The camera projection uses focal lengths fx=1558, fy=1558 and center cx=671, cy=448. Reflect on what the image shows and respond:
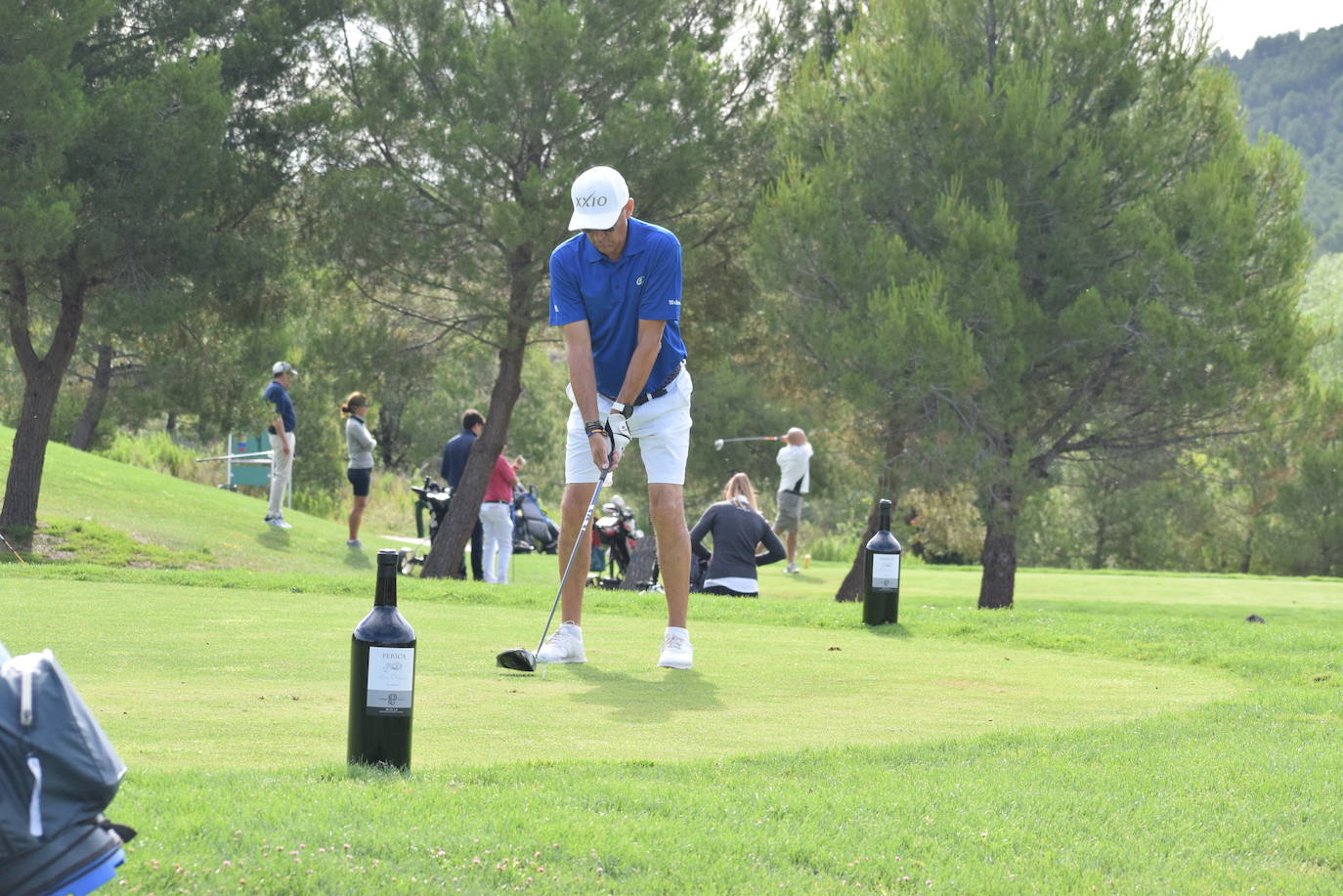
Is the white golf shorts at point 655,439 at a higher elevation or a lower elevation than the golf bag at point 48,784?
higher

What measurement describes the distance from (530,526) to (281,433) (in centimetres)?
783

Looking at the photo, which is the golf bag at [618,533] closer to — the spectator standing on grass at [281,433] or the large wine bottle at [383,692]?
the spectator standing on grass at [281,433]

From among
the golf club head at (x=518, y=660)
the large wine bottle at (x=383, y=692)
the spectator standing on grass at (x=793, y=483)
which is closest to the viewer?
the large wine bottle at (x=383, y=692)

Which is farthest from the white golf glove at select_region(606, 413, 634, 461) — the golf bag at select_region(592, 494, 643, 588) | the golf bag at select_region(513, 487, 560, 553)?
→ the golf bag at select_region(513, 487, 560, 553)

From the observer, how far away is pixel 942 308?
17375 mm

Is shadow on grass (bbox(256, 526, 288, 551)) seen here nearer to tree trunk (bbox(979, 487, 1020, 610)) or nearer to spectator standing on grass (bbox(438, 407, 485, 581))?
spectator standing on grass (bbox(438, 407, 485, 581))

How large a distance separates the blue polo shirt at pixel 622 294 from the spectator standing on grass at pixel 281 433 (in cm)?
1225

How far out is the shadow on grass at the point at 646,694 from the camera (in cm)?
544

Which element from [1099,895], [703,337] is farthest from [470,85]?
[1099,895]

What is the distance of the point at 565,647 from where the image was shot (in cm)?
668

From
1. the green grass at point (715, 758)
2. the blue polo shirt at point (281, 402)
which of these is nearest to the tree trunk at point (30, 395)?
the blue polo shirt at point (281, 402)

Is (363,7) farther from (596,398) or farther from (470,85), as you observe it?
(596,398)

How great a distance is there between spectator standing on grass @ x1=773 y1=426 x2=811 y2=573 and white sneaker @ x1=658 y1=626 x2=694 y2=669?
16745 mm

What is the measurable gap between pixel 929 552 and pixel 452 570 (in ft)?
81.8
